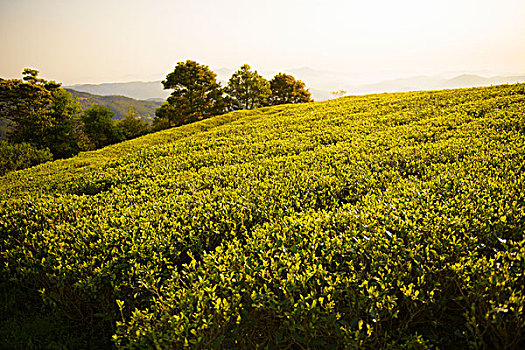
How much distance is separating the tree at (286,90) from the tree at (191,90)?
15271 millimetres

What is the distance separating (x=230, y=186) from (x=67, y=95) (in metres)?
41.4

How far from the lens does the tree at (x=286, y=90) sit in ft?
181

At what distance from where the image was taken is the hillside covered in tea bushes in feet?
9.48

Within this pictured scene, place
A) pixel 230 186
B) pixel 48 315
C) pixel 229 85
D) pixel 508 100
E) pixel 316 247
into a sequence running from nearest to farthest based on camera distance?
pixel 316 247 < pixel 48 315 < pixel 230 186 < pixel 508 100 < pixel 229 85

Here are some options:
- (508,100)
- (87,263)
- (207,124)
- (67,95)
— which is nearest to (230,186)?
(87,263)

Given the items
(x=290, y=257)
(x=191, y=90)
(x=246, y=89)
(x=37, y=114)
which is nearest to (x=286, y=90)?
(x=246, y=89)

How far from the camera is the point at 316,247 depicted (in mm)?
3754

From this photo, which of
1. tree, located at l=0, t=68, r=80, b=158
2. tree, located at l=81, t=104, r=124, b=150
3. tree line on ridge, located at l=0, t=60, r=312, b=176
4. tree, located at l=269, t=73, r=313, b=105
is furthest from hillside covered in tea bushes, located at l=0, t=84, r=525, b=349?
tree, located at l=269, t=73, r=313, b=105

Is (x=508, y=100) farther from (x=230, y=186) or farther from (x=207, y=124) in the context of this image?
(x=207, y=124)

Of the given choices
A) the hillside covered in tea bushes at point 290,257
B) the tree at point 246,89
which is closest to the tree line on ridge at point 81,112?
the tree at point 246,89

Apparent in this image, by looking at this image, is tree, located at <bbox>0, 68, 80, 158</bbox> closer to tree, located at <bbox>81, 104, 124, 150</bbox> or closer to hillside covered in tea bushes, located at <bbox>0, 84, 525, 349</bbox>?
tree, located at <bbox>81, 104, 124, 150</bbox>

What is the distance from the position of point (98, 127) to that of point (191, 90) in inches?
572

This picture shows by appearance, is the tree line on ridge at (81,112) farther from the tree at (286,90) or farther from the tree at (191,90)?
the tree at (286,90)

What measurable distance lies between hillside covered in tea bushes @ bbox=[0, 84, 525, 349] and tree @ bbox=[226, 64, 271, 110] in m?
40.2
